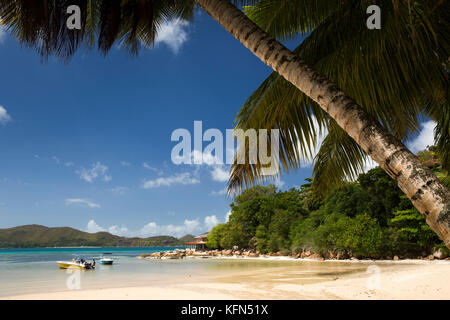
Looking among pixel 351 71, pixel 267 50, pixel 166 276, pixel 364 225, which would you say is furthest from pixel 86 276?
pixel 267 50

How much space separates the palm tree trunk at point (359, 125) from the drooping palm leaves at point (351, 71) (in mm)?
677

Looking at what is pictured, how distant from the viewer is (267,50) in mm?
2359

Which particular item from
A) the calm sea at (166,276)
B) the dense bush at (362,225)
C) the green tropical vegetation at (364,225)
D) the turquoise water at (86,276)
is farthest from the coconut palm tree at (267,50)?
the dense bush at (362,225)

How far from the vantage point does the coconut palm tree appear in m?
1.48

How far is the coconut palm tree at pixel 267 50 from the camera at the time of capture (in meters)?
1.48

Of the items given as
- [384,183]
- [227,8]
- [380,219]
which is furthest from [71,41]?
[380,219]

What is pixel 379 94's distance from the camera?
306 cm

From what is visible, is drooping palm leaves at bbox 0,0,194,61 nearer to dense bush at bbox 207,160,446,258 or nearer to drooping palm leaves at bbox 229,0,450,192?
drooping palm leaves at bbox 229,0,450,192

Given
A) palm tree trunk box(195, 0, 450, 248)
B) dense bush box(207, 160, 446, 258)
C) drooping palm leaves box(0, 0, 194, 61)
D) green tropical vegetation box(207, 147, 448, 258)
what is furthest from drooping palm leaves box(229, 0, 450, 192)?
dense bush box(207, 160, 446, 258)

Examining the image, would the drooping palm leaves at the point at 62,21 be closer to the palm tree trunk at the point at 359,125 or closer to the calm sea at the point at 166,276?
the palm tree trunk at the point at 359,125

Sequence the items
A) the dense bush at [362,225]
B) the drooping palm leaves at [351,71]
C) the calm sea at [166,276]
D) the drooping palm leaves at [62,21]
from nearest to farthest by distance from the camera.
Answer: the drooping palm leaves at [351,71]
the drooping palm leaves at [62,21]
the calm sea at [166,276]
the dense bush at [362,225]

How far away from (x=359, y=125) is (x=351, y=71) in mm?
1462
